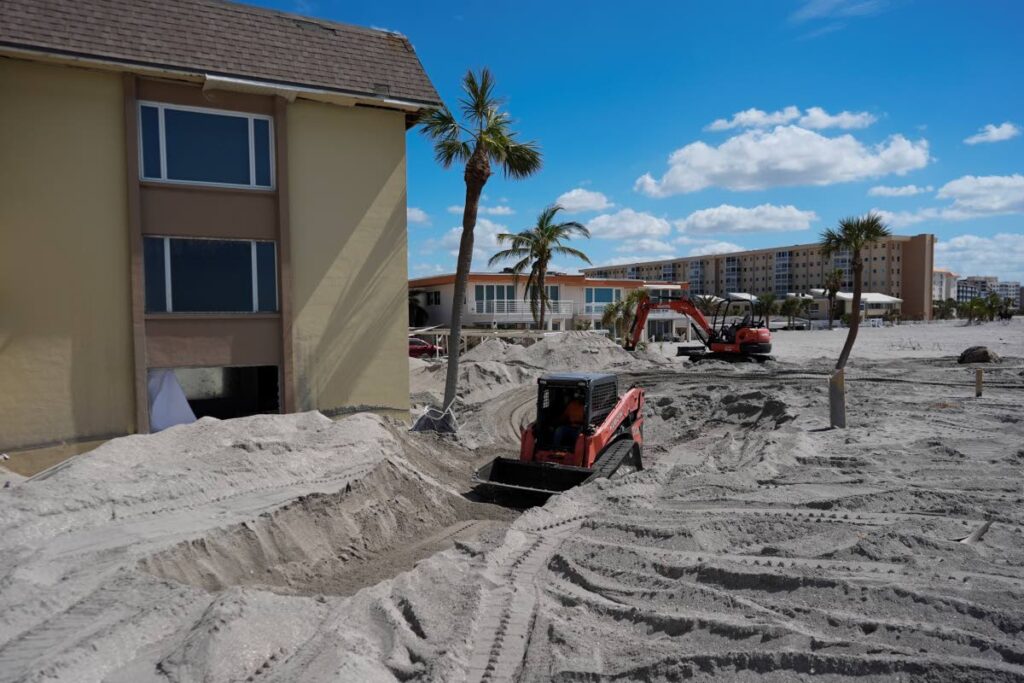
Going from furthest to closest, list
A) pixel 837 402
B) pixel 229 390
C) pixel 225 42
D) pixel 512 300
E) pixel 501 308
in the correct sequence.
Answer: pixel 512 300 < pixel 501 308 < pixel 229 390 < pixel 837 402 < pixel 225 42

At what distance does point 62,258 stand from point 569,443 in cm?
987

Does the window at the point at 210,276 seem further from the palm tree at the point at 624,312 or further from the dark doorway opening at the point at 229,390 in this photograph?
the palm tree at the point at 624,312

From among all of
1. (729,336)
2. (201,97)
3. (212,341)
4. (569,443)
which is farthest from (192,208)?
(729,336)

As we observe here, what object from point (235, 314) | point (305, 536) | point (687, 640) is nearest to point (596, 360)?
point (235, 314)

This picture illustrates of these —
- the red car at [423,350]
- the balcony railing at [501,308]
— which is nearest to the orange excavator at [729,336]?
the red car at [423,350]

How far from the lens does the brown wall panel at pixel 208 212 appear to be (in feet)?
43.7

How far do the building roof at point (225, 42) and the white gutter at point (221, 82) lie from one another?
70 millimetres

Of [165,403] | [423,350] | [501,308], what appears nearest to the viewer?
[165,403]

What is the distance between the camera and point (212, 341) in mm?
13906

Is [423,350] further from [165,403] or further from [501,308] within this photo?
[165,403]

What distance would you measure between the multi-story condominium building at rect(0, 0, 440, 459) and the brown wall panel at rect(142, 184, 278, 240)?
0.04 meters

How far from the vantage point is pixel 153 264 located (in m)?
13.5

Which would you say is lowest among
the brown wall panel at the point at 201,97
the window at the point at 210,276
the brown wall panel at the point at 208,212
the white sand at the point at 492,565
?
the white sand at the point at 492,565

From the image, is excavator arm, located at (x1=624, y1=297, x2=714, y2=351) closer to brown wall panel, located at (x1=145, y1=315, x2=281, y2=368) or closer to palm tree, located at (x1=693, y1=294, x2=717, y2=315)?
palm tree, located at (x1=693, y1=294, x2=717, y2=315)
